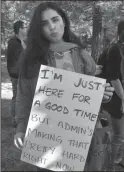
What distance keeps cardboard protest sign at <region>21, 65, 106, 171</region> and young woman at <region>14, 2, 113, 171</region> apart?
12 cm

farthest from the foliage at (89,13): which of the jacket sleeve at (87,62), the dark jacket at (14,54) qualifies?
the jacket sleeve at (87,62)

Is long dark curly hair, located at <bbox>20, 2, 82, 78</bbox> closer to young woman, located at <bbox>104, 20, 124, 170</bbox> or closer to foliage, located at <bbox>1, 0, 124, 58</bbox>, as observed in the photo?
young woman, located at <bbox>104, 20, 124, 170</bbox>

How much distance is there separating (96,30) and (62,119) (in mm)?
4610

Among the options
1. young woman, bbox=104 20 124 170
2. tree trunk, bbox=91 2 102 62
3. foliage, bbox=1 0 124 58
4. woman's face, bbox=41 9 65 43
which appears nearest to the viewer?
woman's face, bbox=41 9 65 43

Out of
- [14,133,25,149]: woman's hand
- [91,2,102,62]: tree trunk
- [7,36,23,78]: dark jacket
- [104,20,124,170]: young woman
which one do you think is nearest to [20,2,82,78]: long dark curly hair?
[14,133,25,149]: woman's hand

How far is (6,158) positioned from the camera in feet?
11.9

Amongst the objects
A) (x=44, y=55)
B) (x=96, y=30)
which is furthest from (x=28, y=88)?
(x=96, y=30)

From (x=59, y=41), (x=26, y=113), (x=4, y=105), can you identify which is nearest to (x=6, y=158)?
(x=26, y=113)

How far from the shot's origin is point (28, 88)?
5.71 ft

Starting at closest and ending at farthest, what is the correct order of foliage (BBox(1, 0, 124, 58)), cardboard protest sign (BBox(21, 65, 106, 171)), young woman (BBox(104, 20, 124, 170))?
cardboard protest sign (BBox(21, 65, 106, 171)) < young woman (BBox(104, 20, 124, 170)) < foliage (BBox(1, 0, 124, 58))

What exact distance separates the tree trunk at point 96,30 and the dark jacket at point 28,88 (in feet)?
12.1

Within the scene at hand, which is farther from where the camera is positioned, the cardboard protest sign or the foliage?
the foliage

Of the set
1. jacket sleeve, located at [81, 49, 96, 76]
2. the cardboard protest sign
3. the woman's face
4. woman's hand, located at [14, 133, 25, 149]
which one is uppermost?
the woman's face

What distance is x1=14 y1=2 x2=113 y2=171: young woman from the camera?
5.59 ft
